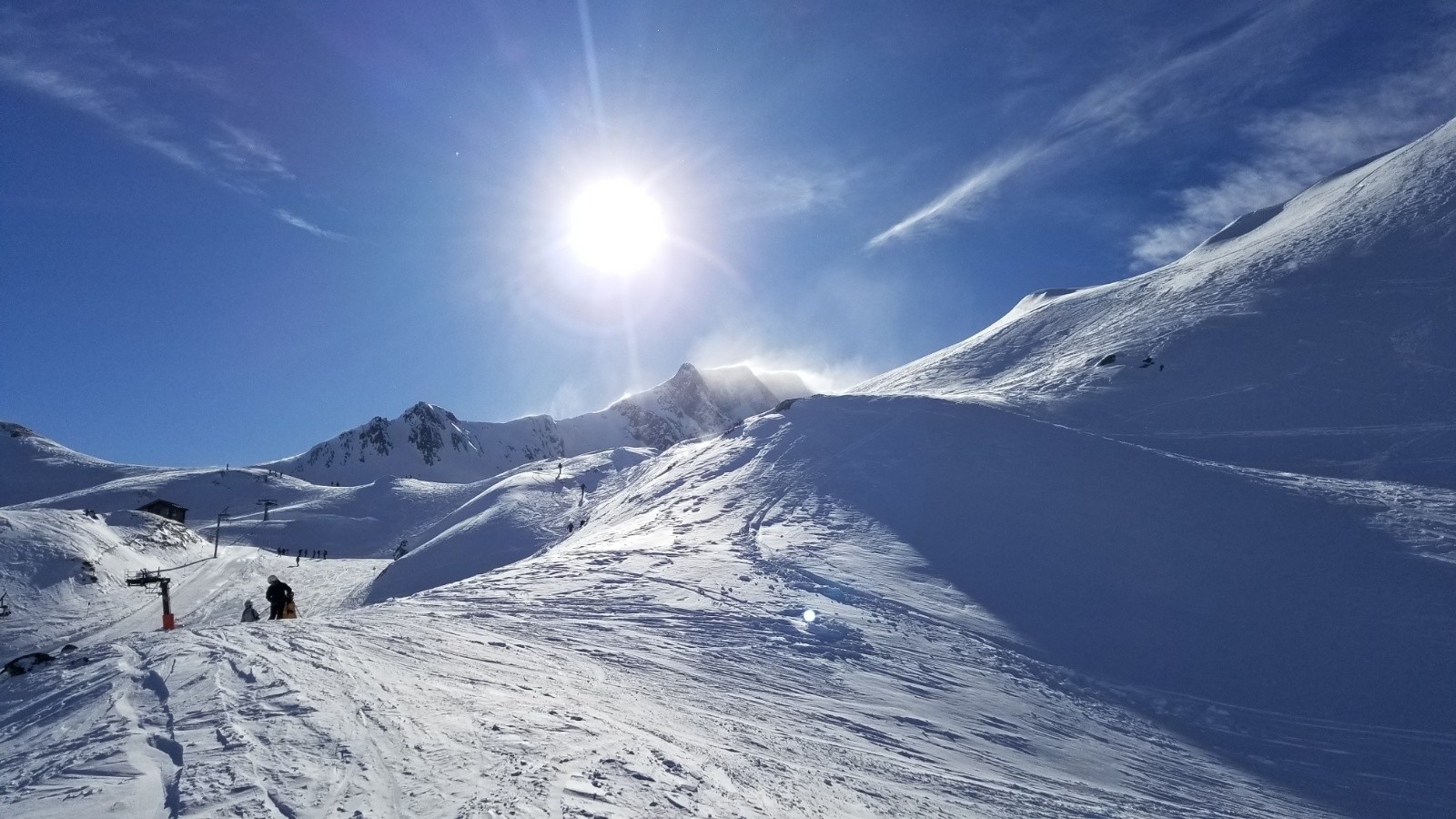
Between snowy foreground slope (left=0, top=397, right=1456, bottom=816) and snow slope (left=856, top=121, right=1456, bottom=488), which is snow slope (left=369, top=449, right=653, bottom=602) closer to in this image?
snowy foreground slope (left=0, top=397, right=1456, bottom=816)

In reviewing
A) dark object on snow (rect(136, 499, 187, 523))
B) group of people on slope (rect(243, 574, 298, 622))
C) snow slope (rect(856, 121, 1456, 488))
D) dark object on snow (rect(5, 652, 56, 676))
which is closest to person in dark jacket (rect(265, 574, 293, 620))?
group of people on slope (rect(243, 574, 298, 622))

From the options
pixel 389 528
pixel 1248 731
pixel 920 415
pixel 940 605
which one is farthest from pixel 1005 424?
pixel 389 528

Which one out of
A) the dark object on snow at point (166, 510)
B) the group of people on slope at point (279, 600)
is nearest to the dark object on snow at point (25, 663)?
the group of people on slope at point (279, 600)

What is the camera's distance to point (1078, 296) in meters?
64.0

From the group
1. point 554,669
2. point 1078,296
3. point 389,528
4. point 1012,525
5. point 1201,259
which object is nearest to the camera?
point 554,669

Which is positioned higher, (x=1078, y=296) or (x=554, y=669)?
(x=1078, y=296)

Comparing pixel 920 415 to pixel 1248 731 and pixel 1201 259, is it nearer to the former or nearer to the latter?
pixel 1248 731

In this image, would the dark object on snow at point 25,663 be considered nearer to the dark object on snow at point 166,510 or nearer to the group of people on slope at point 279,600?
the group of people on slope at point 279,600

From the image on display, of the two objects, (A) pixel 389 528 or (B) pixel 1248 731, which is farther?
(A) pixel 389 528

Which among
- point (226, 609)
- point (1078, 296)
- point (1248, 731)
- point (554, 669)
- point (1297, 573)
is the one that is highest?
point (1078, 296)

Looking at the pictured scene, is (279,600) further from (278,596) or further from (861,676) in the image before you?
(861,676)

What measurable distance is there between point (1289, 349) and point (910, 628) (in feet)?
116

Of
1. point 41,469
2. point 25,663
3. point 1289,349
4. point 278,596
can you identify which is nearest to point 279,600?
point 278,596

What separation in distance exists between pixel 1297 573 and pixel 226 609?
4577 centimetres
